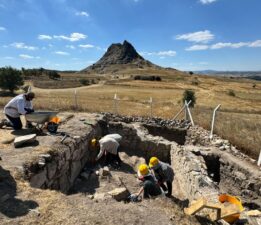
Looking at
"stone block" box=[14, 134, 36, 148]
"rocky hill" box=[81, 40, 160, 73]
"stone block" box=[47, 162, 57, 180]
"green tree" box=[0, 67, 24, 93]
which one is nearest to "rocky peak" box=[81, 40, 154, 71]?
"rocky hill" box=[81, 40, 160, 73]

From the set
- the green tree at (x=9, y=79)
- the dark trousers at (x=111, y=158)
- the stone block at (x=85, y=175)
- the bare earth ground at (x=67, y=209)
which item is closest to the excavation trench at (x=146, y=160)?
the stone block at (x=85, y=175)

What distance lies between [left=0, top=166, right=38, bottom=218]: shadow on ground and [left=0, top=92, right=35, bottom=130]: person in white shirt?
3.59m

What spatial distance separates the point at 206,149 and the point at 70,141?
5.51m

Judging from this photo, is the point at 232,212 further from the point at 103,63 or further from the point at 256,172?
the point at 103,63

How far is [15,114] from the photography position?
1027cm

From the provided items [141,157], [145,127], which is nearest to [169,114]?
[145,127]

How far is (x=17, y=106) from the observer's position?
32.0 ft

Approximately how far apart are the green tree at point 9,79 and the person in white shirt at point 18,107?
1125 inches

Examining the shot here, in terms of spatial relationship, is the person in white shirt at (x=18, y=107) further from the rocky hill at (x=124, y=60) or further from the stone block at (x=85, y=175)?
the rocky hill at (x=124, y=60)

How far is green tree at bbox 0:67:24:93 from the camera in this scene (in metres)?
36.7

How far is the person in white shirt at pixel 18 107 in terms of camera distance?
31.9ft

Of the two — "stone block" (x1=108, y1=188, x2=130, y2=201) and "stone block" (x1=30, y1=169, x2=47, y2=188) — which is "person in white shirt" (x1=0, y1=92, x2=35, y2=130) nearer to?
"stone block" (x1=30, y1=169, x2=47, y2=188)

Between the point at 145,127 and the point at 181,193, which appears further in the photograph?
the point at 145,127

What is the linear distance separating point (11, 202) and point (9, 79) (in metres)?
34.2
